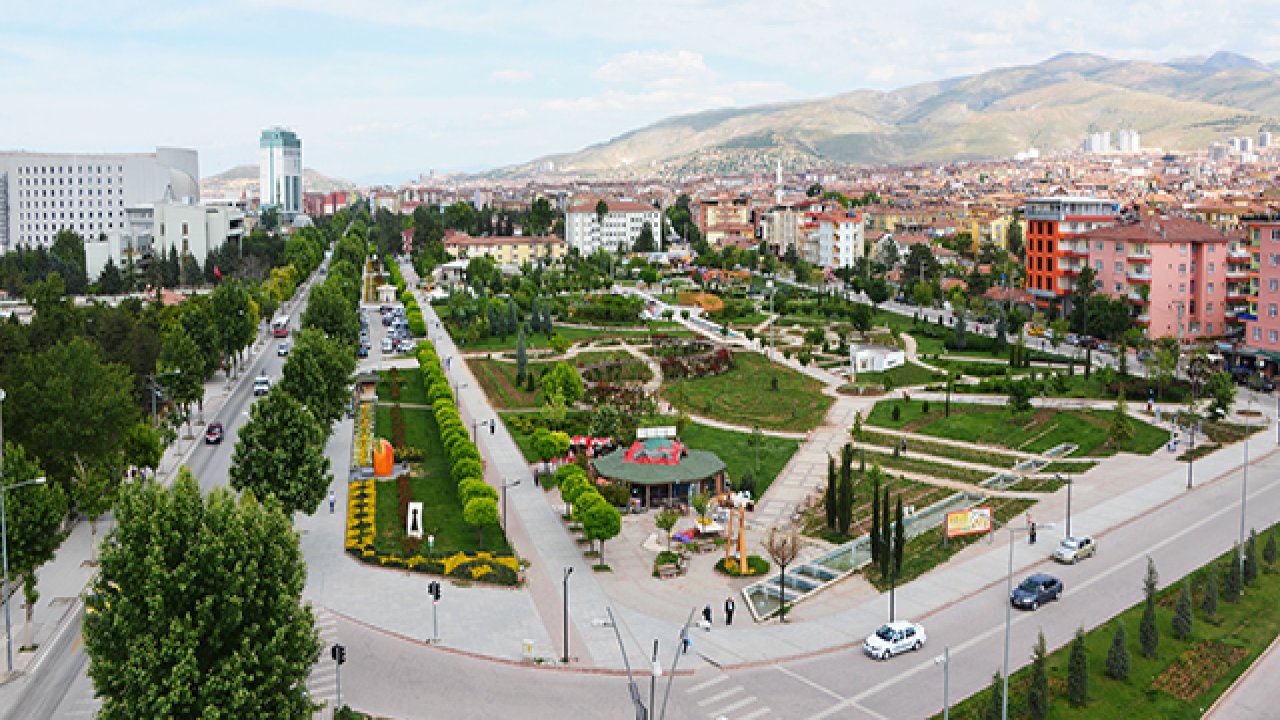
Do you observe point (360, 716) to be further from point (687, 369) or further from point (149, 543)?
point (687, 369)

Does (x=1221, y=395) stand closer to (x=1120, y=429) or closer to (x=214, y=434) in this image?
(x=1120, y=429)

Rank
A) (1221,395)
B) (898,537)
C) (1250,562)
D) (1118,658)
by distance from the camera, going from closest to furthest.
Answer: (1118,658)
(1250,562)
(898,537)
(1221,395)

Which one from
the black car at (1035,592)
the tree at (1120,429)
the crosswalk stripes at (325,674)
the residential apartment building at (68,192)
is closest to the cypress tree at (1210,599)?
the black car at (1035,592)

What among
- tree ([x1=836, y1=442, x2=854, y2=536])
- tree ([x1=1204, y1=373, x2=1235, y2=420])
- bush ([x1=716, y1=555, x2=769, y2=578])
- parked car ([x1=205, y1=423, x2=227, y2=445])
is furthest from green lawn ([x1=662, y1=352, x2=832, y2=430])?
parked car ([x1=205, y1=423, x2=227, y2=445])

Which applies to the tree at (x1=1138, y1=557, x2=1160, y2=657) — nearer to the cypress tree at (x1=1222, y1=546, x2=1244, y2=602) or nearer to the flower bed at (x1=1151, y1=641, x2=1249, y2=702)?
the flower bed at (x1=1151, y1=641, x2=1249, y2=702)

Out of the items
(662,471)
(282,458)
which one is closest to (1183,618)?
(662,471)

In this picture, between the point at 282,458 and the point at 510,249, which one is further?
the point at 510,249

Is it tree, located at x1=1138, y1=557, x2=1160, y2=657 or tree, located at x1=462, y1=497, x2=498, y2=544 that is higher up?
tree, located at x1=462, y1=497, x2=498, y2=544
